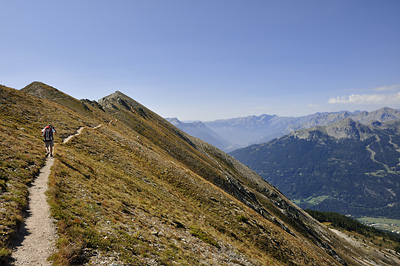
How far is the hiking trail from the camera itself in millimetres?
9688

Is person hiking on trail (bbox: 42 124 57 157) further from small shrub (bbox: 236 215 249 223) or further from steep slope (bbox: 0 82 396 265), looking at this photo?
small shrub (bbox: 236 215 249 223)

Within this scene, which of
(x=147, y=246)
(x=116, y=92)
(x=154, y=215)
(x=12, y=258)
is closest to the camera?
(x=12, y=258)

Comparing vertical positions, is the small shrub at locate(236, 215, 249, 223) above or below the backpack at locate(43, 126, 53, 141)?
below

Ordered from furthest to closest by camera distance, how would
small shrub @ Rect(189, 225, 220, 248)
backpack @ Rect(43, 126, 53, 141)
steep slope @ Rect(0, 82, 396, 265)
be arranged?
backpack @ Rect(43, 126, 53, 141), small shrub @ Rect(189, 225, 220, 248), steep slope @ Rect(0, 82, 396, 265)

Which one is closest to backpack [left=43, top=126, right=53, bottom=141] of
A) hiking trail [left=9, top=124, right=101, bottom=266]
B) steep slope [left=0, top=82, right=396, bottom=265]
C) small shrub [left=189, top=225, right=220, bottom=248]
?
steep slope [left=0, top=82, right=396, bottom=265]

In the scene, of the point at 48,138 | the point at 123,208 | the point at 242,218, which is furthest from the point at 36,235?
the point at 242,218

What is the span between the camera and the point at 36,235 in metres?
11.4

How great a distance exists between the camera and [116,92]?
12294 cm

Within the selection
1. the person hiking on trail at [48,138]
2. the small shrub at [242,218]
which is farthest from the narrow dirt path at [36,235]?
the small shrub at [242,218]

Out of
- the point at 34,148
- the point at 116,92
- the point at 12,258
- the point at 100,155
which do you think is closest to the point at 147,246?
the point at 12,258

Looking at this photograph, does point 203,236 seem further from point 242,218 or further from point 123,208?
point 242,218

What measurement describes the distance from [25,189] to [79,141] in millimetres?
19367

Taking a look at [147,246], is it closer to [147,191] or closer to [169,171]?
[147,191]

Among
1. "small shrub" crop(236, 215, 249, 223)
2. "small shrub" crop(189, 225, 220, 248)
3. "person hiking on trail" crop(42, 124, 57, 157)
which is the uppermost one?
"person hiking on trail" crop(42, 124, 57, 157)
